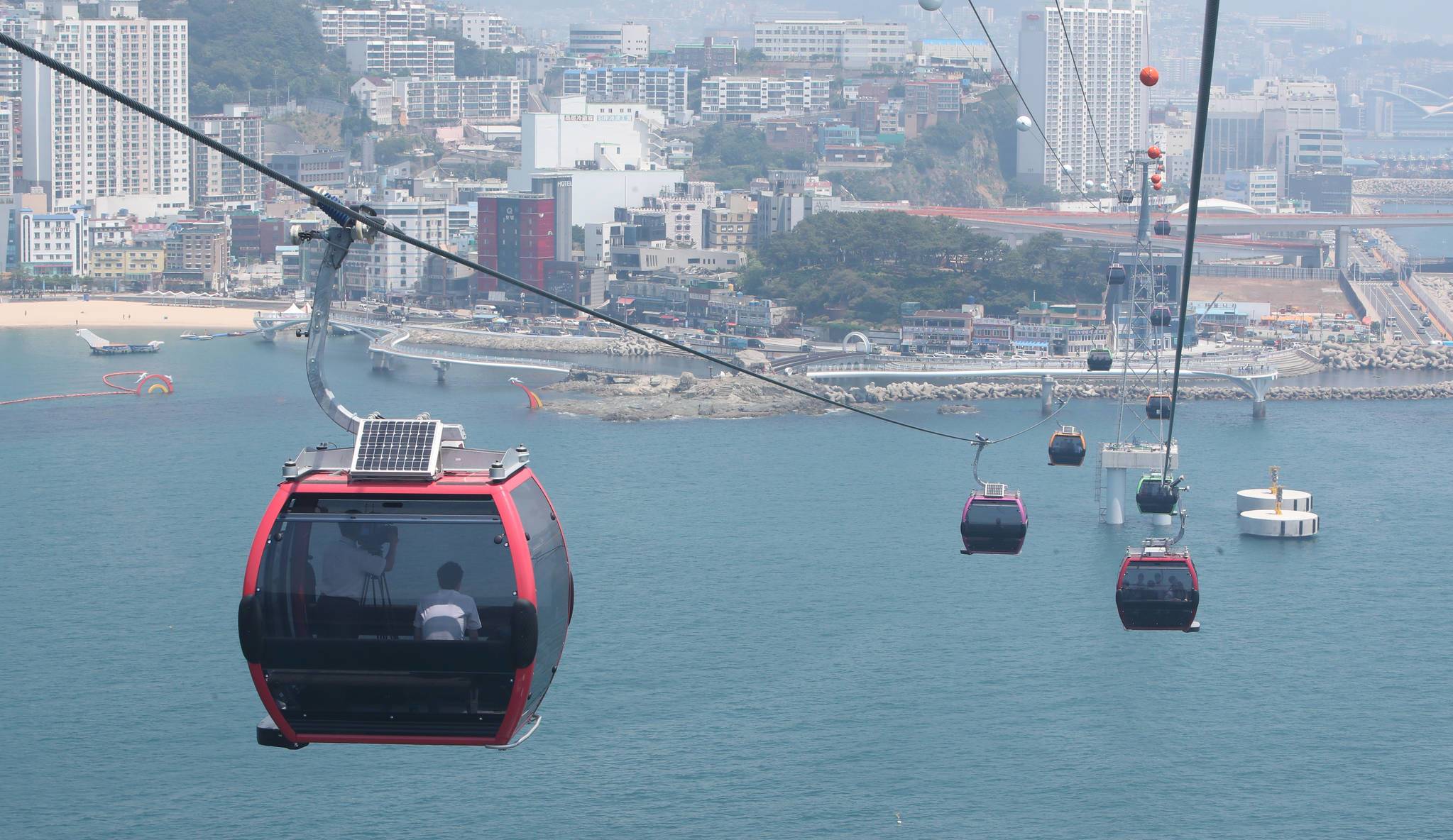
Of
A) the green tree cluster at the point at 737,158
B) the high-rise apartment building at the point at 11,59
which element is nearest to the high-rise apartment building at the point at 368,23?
the high-rise apartment building at the point at 11,59

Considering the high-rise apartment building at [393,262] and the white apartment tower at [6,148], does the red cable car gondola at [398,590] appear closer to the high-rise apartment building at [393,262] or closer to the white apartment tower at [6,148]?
the high-rise apartment building at [393,262]

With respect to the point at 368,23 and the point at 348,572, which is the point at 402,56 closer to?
the point at 368,23

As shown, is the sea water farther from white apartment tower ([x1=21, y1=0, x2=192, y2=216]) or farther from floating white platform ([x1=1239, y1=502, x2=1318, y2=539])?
white apartment tower ([x1=21, y1=0, x2=192, y2=216])

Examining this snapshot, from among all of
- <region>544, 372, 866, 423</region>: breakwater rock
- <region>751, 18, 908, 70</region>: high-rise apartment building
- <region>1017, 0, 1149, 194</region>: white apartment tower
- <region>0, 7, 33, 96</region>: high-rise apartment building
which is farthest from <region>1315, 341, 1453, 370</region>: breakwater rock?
<region>751, 18, 908, 70</region>: high-rise apartment building

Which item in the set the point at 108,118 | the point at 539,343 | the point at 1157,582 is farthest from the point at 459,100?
the point at 1157,582

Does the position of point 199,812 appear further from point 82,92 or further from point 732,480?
point 82,92

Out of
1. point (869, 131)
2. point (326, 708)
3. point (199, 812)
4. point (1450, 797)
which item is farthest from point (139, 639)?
point (869, 131)
